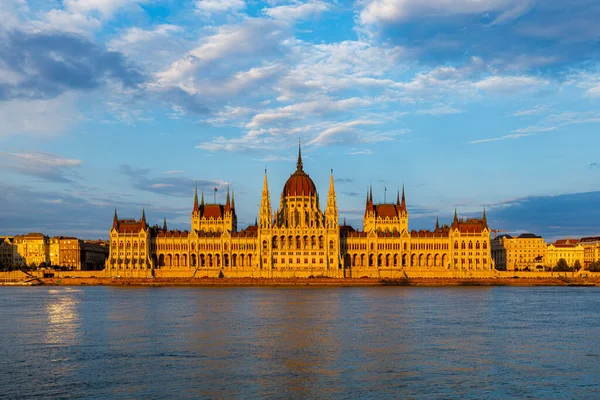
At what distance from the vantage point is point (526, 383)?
1323 inches

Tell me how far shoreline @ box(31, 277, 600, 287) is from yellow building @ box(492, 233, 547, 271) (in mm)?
44462

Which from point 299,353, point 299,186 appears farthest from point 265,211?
point 299,353

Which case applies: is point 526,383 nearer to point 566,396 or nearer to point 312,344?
point 566,396

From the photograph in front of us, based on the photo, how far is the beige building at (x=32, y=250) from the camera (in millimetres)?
172375

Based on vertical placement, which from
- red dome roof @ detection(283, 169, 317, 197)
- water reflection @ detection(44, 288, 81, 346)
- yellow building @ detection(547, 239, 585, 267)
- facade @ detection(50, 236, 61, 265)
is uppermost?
red dome roof @ detection(283, 169, 317, 197)

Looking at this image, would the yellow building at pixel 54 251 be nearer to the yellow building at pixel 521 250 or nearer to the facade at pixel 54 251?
the facade at pixel 54 251

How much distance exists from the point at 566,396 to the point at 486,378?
4.23 m

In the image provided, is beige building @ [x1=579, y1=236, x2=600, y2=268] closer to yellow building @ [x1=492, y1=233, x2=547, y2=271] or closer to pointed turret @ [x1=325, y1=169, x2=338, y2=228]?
yellow building @ [x1=492, y1=233, x2=547, y2=271]

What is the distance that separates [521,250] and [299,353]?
6032 inches

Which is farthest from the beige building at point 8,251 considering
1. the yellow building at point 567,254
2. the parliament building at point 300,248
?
the yellow building at point 567,254

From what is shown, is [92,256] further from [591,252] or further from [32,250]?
[591,252]

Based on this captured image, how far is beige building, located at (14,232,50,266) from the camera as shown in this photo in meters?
172

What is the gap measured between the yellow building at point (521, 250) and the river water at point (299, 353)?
11218cm

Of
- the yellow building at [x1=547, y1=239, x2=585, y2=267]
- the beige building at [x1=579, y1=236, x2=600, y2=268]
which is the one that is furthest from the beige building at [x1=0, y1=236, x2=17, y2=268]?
the beige building at [x1=579, y1=236, x2=600, y2=268]
